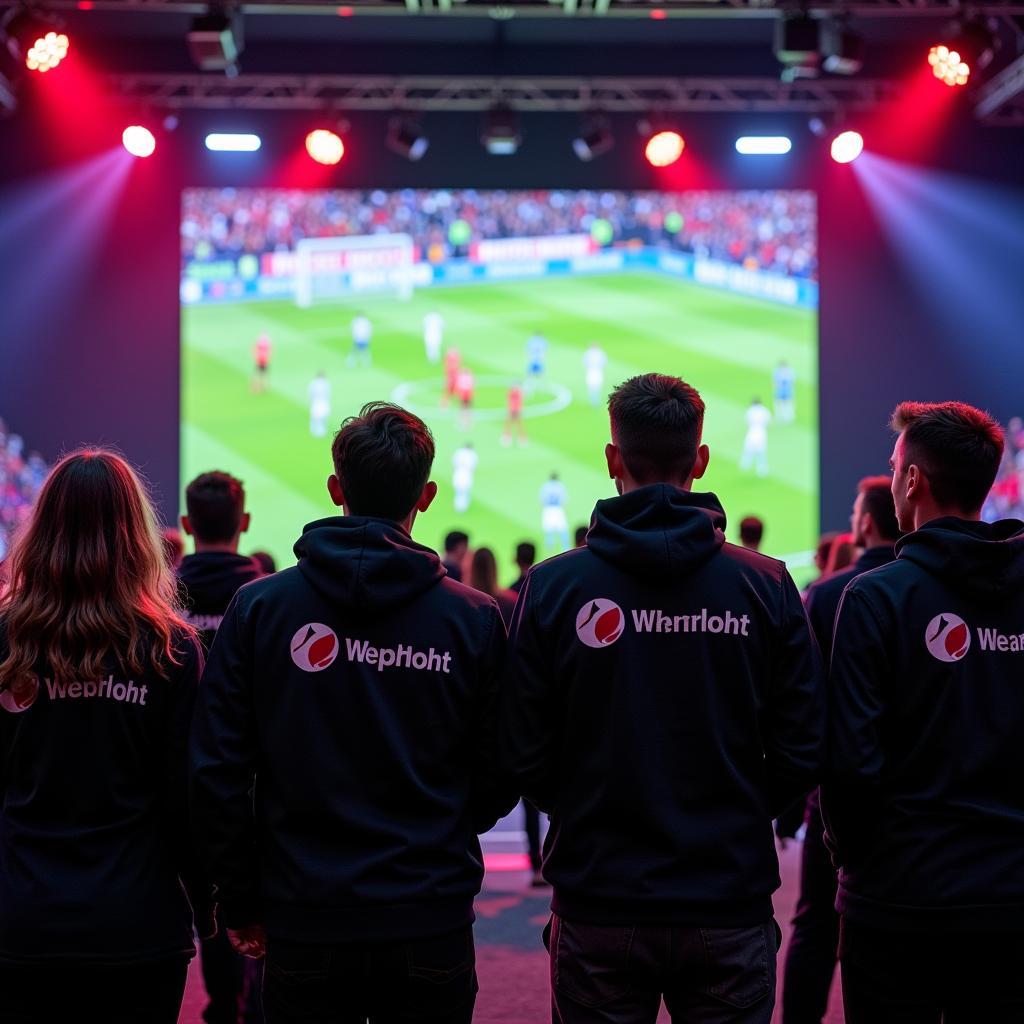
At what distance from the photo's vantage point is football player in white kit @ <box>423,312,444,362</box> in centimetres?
1207

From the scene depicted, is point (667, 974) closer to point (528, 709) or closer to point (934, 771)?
point (528, 709)

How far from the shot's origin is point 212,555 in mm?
3619

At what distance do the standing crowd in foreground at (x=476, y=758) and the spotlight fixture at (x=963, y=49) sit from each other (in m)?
7.48

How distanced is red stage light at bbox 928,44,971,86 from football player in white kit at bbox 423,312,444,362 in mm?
5245

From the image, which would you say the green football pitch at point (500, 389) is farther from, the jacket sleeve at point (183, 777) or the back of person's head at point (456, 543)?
the jacket sleeve at point (183, 777)

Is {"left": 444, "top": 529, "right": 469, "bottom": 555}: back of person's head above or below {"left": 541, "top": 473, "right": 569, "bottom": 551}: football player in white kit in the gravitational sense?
below

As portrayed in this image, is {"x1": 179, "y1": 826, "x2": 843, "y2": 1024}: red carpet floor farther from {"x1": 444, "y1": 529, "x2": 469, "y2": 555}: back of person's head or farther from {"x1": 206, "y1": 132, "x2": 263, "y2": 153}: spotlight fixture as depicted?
{"x1": 206, "y1": 132, "x2": 263, "y2": 153}: spotlight fixture

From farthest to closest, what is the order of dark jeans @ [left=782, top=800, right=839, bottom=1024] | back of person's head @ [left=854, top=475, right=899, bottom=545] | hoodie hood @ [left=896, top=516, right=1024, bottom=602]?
back of person's head @ [left=854, top=475, right=899, bottom=545] → dark jeans @ [left=782, top=800, right=839, bottom=1024] → hoodie hood @ [left=896, top=516, right=1024, bottom=602]

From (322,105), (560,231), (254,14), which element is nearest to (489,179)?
(560,231)

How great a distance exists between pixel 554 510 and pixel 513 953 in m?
7.40

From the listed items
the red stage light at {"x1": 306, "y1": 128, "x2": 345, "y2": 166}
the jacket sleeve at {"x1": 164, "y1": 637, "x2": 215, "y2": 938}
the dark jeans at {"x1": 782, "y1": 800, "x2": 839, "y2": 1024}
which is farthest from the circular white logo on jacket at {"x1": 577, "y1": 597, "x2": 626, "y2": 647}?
the red stage light at {"x1": 306, "y1": 128, "x2": 345, "y2": 166}

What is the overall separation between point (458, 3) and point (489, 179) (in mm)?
3092

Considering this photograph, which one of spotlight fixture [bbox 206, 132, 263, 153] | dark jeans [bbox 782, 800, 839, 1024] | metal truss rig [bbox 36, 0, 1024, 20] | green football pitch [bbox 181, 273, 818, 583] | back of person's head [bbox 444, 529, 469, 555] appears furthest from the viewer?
green football pitch [bbox 181, 273, 818, 583]

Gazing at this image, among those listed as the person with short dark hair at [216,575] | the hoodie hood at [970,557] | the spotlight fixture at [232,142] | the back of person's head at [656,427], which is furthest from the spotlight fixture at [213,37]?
the hoodie hood at [970,557]
